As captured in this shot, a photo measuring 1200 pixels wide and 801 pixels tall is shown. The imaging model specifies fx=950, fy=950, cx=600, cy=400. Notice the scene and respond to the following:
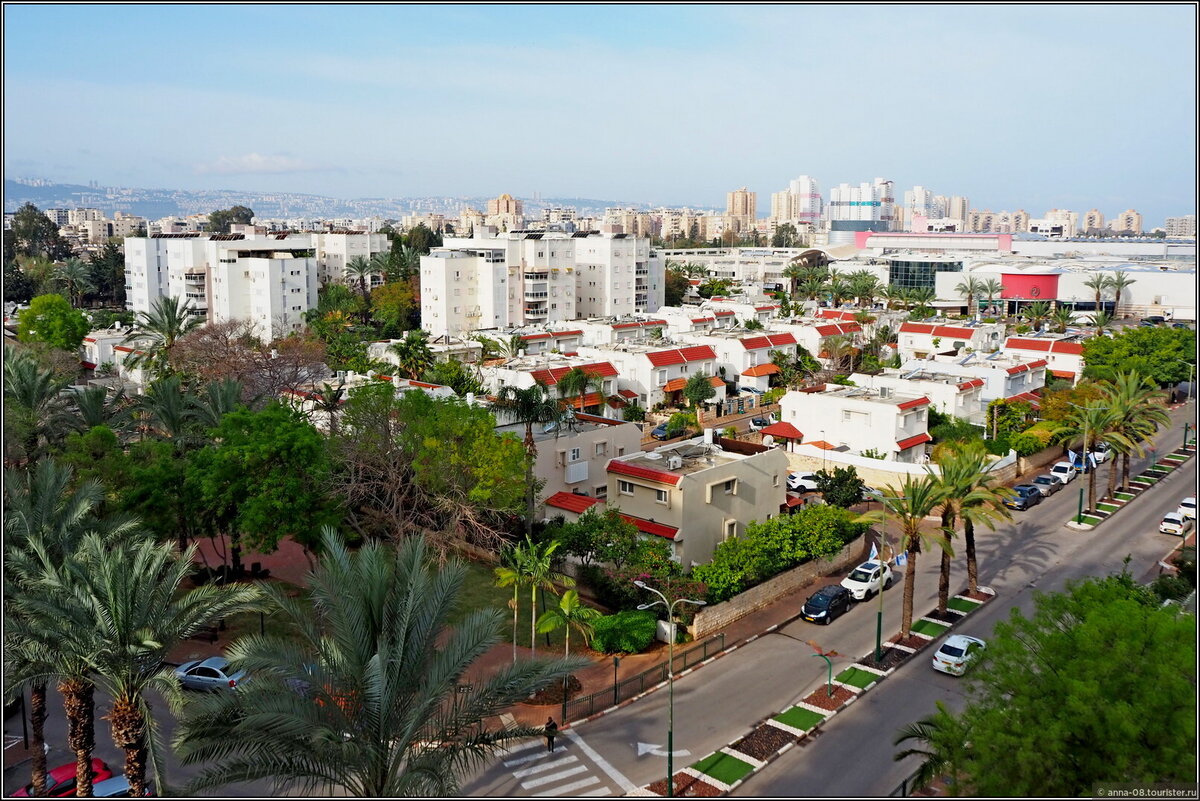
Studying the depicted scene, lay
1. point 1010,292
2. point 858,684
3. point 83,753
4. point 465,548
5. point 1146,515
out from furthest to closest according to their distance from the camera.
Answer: point 1010,292
point 1146,515
point 465,548
point 858,684
point 83,753

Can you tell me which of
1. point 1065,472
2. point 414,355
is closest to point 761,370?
point 1065,472

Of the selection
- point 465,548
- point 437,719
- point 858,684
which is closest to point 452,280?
point 465,548

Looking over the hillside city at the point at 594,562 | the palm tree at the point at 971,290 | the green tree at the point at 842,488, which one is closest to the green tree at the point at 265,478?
the hillside city at the point at 594,562

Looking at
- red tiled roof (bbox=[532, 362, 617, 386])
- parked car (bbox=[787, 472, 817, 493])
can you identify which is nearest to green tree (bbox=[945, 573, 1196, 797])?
parked car (bbox=[787, 472, 817, 493])

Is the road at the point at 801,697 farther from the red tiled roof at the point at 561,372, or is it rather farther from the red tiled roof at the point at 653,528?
the red tiled roof at the point at 561,372

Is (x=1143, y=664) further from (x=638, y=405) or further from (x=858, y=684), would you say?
(x=638, y=405)
